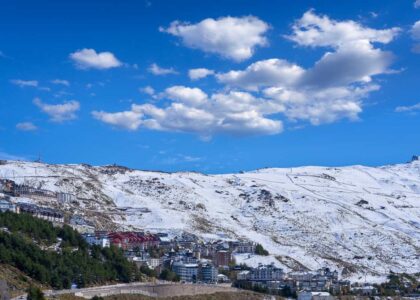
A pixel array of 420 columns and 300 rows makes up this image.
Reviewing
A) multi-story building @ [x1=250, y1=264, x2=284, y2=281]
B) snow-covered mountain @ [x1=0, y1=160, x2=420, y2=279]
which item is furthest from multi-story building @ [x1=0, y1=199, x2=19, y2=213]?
multi-story building @ [x1=250, y1=264, x2=284, y2=281]

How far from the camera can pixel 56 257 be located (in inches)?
2820

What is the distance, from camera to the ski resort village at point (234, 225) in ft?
324

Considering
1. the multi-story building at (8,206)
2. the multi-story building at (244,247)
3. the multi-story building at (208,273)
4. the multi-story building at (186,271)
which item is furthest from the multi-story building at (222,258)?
the multi-story building at (8,206)

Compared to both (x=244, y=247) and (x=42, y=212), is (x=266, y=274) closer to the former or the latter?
(x=244, y=247)

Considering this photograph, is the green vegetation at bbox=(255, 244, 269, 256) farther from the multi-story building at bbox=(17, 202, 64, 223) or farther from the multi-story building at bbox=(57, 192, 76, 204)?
the multi-story building at bbox=(57, 192, 76, 204)

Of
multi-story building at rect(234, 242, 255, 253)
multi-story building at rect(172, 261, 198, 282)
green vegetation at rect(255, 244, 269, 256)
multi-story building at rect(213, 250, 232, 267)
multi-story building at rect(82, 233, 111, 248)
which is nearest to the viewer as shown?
multi-story building at rect(82, 233, 111, 248)

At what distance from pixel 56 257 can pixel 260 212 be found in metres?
85.9

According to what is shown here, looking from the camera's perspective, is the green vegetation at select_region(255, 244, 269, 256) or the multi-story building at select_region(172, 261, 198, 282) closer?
the multi-story building at select_region(172, 261, 198, 282)

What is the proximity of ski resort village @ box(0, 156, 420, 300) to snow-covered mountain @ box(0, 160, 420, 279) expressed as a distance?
0.27m

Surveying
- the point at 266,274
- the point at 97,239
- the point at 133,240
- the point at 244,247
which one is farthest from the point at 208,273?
the point at 244,247

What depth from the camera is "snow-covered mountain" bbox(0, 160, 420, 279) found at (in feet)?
408

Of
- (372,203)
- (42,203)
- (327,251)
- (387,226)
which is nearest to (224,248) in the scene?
(327,251)

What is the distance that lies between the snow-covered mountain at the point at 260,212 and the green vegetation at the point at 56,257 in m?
35.2

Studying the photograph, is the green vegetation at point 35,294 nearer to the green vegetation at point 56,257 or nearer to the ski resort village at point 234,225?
the green vegetation at point 56,257
